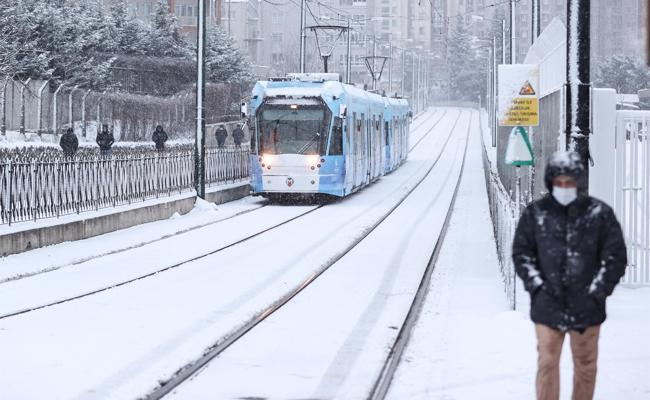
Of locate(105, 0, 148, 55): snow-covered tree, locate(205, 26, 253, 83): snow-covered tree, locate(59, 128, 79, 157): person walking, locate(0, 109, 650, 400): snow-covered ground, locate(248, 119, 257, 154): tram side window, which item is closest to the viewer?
locate(0, 109, 650, 400): snow-covered ground

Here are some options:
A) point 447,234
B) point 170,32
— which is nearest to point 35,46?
point 170,32

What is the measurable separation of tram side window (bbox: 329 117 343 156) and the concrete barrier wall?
3487mm

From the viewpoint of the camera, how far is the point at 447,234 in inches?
942

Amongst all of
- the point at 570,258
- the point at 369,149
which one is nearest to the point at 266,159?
the point at 369,149

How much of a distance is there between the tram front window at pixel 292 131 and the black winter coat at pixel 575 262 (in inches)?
973

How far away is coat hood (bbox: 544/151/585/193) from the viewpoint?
6.82 m

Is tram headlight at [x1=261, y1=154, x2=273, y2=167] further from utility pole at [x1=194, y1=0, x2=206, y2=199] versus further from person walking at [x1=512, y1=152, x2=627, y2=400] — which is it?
person walking at [x1=512, y1=152, x2=627, y2=400]

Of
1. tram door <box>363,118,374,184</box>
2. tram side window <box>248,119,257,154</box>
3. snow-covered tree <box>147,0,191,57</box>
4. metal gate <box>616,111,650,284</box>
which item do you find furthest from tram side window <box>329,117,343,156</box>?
snow-covered tree <box>147,0,191,57</box>

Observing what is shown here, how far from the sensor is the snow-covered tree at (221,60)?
75.2 meters

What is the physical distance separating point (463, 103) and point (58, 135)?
134m

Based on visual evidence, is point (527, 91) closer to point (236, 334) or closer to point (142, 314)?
point (142, 314)

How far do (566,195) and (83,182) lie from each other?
642 inches

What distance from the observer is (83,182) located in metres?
22.1

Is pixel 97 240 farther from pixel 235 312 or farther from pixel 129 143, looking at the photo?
pixel 129 143
